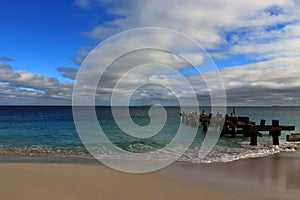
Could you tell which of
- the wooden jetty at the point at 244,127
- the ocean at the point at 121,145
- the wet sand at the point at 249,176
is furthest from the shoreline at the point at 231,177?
the wooden jetty at the point at 244,127

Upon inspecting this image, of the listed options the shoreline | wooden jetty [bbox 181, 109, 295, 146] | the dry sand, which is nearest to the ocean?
wooden jetty [bbox 181, 109, 295, 146]

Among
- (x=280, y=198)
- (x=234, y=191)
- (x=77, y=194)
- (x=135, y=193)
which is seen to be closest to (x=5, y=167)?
(x=77, y=194)

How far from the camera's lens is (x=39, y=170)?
948cm

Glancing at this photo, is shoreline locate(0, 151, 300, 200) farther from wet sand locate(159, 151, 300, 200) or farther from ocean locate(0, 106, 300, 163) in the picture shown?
ocean locate(0, 106, 300, 163)

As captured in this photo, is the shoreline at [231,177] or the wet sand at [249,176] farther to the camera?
the wet sand at [249,176]

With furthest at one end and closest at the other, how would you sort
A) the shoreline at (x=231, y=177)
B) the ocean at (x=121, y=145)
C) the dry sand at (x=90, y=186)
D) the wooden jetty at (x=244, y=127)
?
the wooden jetty at (x=244, y=127) → the ocean at (x=121, y=145) → the shoreline at (x=231, y=177) → the dry sand at (x=90, y=186)

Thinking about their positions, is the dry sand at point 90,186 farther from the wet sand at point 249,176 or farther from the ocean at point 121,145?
the ocean at point 121,145

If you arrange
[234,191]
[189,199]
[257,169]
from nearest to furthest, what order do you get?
[189,199] → [234,191] → [257,169]

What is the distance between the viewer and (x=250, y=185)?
332 inches

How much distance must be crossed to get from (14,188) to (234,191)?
18.6 ft

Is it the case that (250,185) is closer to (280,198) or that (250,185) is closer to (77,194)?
(280,198)

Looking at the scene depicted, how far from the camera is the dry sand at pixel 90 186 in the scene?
6.84m

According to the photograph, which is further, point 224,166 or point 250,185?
point 224,166

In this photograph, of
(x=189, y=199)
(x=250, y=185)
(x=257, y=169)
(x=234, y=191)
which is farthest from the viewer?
(x=257, y=169)
